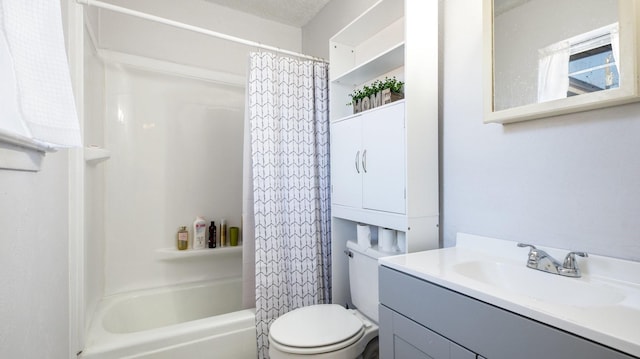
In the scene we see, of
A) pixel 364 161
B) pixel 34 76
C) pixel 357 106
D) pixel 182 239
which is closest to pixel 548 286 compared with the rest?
pixel 364 161

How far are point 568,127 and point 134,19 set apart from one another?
8.75 ft

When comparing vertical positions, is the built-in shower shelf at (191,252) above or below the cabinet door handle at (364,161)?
below

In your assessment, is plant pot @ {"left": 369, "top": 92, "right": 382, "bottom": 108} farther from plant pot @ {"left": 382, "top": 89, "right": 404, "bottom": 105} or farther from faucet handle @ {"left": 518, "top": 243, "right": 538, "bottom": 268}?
faucet handle @ {"left": 518, "top": 243, "right": 538, "bottom": 268}

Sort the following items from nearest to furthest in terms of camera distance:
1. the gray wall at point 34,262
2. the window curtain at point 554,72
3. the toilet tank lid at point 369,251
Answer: the gray wall at point 34,262 < the window curtain at point 554,72 < the toilet tank lid at point 369,251

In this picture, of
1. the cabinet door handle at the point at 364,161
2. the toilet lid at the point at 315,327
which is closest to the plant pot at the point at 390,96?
the cabinet door handle at the point at 364,161

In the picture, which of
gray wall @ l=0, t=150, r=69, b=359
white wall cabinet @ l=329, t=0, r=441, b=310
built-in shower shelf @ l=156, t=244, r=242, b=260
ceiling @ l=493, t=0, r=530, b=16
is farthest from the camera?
built-in shower shelf @ l=156, t=244, r=242, b=260

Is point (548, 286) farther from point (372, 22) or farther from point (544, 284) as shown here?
point (372, 22)

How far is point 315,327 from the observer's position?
1.33 metres

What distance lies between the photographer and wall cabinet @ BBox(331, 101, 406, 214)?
4.35 ft

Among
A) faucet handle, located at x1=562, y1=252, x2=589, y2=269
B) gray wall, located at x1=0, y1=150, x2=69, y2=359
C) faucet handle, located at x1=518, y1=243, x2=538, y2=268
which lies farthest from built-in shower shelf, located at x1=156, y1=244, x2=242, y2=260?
faucet handle, located at x1=562, y1=252, x2=589, y2=269

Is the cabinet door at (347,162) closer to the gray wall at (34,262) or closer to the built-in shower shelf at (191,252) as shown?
the built-in shower shelf at (191,252)

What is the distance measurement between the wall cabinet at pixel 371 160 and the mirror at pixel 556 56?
39 centimetres

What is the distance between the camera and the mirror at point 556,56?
33.6 inches

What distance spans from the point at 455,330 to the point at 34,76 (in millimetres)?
1192
